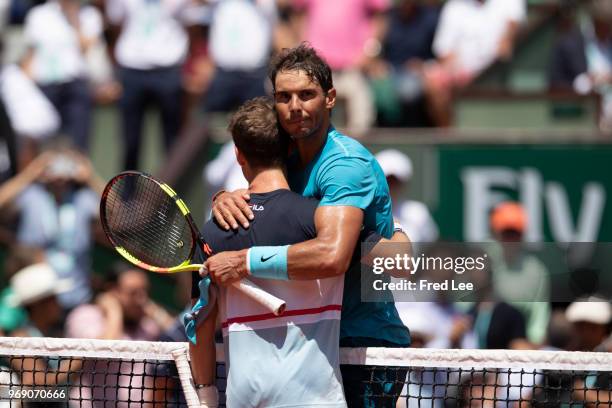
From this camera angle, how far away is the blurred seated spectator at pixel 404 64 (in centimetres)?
1165

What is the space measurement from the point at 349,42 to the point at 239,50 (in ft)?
3.26

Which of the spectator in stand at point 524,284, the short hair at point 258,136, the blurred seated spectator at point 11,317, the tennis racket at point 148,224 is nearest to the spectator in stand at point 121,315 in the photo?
the blurred seated spectator at point 11,317

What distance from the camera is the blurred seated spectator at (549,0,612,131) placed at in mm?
11969

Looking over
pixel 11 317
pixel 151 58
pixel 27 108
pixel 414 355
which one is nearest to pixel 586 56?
pixel 151 58

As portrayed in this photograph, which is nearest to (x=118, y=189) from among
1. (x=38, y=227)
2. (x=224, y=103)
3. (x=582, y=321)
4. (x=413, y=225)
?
(x=582, y=321)

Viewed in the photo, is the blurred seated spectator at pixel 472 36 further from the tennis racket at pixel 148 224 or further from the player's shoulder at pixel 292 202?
the player's shoulder at pixel 292 202

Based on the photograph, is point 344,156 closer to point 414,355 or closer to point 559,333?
point 414,355

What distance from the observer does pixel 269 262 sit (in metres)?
4.72

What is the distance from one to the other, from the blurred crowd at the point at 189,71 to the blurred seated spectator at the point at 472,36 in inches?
0.5

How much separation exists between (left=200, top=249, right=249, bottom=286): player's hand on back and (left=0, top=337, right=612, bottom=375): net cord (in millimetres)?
565

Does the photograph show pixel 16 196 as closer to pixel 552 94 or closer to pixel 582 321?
pixel 552 94

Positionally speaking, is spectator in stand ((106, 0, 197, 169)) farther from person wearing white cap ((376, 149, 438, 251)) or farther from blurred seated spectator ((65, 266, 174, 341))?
blurred seated spectator ((65, 266, 174, 341))

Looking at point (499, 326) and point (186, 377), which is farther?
point (499, 326)

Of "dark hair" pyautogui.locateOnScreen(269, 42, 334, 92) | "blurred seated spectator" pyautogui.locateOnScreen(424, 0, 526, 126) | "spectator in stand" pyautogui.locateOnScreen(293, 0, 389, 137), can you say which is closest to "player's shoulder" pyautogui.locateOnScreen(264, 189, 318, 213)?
"dark hair" pyautogui.locateOnScreen(269, 42, 334, 92)
